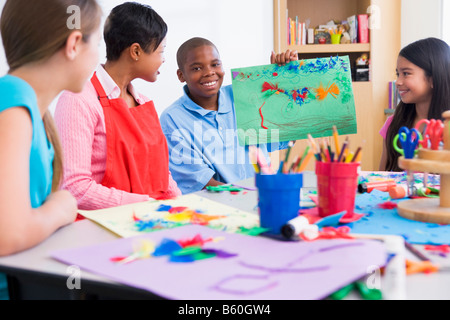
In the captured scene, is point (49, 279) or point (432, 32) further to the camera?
point (432, 32)

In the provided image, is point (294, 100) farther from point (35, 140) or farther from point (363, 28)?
point (363, 28)

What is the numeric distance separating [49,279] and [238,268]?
0.92 feet

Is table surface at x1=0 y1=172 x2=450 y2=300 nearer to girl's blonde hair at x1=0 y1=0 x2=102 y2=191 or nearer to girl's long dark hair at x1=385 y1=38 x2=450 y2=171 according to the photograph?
girl's blonde hair at x1=0 y1=0 x2=102 y2=191

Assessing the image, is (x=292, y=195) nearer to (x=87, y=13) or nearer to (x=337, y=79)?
(x=87, y=13)

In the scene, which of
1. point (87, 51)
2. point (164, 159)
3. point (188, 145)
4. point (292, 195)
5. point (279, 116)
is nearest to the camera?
point (292, 195)

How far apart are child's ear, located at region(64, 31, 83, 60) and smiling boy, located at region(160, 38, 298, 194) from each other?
0.96 m

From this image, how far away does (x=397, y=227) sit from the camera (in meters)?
0.90

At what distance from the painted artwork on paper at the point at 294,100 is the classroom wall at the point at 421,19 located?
2.82 metres

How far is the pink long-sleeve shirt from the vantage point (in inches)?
50.0

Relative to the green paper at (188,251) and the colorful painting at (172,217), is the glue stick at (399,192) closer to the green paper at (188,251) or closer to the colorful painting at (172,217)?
the colorful painting at (172,217)

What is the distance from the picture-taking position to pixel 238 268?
2.16 ft

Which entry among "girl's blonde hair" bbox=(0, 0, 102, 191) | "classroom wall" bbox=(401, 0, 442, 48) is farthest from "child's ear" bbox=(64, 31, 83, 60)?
"classroom wall" bbox=(401, 0, 442, 48)
